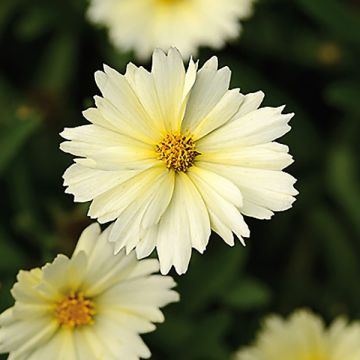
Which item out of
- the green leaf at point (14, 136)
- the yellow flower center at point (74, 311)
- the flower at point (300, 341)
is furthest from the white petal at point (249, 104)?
the flower at point (300, 341)

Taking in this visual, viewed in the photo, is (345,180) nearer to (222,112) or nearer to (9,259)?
(9,259)

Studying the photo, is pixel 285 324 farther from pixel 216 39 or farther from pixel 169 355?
pixel 216 39

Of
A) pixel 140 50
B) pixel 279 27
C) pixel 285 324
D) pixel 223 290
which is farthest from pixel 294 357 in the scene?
pixel 279 27

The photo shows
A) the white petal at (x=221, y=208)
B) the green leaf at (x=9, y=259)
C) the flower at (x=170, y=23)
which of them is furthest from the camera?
the flower at (x=170, y=23)

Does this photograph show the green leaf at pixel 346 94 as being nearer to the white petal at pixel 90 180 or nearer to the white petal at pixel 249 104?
the white petal at pixel 249 104

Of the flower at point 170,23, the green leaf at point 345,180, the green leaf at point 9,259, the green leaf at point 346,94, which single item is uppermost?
the flower at point 170,23

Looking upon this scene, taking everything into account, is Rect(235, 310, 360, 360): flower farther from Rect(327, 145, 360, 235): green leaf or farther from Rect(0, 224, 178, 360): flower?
Rect(0, 224, 178, 360): flower
